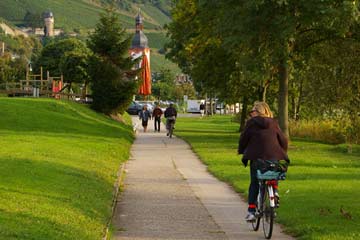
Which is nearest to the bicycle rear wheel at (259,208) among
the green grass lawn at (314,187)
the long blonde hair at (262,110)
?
the green grass lawn at (314,187)

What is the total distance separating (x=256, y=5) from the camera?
26266 millimetres

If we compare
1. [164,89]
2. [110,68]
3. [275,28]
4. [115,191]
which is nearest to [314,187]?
[115,191]

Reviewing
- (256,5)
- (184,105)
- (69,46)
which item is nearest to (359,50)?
(256,5)

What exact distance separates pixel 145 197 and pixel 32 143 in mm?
Result: 9057

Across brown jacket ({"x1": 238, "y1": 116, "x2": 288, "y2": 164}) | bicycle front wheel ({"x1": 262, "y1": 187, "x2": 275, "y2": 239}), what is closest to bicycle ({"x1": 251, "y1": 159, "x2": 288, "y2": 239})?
bicycle front wheel ({"x1": 262, "y1": 187, "x2": 275, "y2": 239})

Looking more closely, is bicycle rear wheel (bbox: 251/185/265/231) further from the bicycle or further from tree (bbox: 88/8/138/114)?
tree (bbox: 88/8/138/114)

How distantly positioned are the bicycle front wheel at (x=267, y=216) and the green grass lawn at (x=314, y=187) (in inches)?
17.9

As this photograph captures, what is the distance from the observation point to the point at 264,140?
37.6 ft

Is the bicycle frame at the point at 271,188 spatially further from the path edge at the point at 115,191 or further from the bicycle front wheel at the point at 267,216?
the path edge at the point at 115,191

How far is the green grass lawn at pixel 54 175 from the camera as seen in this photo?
1046 centimetres

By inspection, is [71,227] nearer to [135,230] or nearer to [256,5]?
[135,230]

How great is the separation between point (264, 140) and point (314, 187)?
20.1 ft

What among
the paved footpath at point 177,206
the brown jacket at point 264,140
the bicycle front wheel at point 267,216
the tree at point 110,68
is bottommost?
the paved footpath at point 177,206

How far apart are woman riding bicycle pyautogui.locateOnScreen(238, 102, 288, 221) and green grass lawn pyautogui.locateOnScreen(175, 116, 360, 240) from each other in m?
1.18
